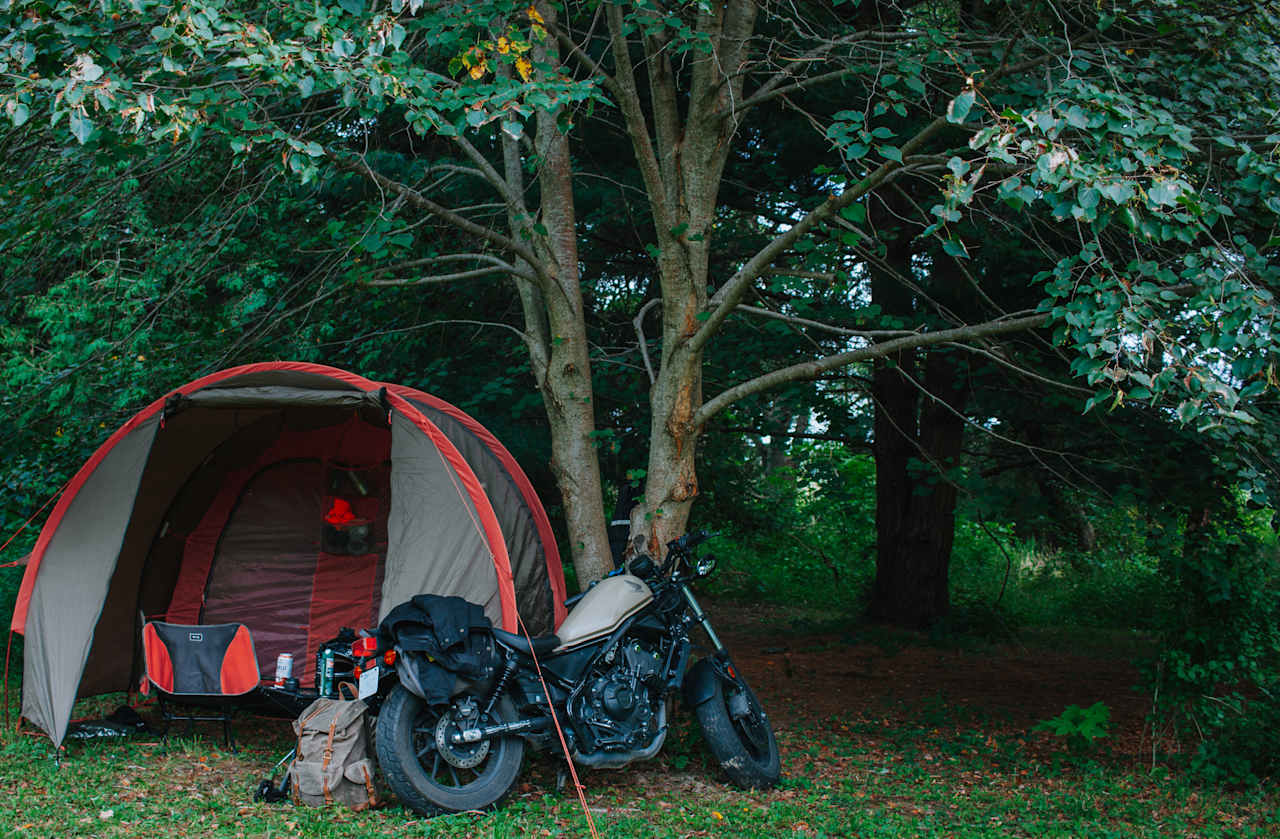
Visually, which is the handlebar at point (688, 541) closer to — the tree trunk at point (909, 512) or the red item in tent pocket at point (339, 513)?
the red item in tent pocket at point (339, 513)

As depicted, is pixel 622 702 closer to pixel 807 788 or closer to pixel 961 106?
pixel 807 788

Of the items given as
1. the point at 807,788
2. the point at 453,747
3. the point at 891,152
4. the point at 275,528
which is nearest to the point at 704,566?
the point at 807,788

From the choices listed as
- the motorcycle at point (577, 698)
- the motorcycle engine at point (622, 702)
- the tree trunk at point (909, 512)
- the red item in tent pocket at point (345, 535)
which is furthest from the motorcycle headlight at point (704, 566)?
the tree trunk at point (909, 512)

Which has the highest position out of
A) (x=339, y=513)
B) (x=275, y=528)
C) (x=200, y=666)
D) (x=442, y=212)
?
(x=442, y=212)

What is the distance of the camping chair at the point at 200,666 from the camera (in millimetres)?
5309

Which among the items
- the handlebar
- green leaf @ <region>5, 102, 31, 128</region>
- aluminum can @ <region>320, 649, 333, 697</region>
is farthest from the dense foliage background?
A: aluminum can @ <region>320, 649, 333, 697</region>

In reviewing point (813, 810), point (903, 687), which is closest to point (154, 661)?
point (813, 810)

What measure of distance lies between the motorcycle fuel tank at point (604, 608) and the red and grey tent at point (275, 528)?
29cm

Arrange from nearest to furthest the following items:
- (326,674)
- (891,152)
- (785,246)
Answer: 1. (891,152)
2. (326,674)
3. (785,246)

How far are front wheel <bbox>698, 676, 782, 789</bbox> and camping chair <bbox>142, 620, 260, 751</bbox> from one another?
2324mm

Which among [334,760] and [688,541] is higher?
[688,541]

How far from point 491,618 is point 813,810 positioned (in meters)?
1.69

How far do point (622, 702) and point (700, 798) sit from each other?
1.91 feet

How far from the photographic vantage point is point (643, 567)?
5027mm
